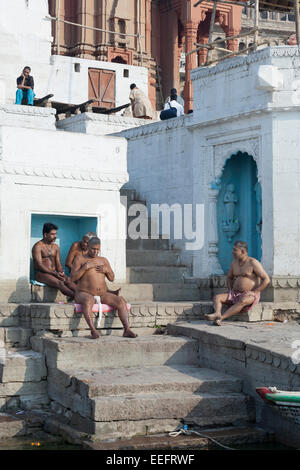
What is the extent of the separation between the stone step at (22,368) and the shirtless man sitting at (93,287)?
77 cm

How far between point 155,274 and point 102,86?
1229 centimetres

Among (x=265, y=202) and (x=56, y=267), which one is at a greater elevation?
(x=265, y=202)

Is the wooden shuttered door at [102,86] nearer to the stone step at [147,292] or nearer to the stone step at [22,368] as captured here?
the stone step at [147,292]

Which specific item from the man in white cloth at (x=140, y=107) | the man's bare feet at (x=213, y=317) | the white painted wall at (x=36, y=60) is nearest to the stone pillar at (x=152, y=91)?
the white painted wall at (x=36, y=60)

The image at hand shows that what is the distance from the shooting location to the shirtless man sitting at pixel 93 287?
8711 mm

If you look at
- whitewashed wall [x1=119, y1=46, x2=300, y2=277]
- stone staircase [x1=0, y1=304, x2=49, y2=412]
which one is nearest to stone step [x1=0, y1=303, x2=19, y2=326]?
stone staircase [x1=0, y1=304, x2=49, y2=412]

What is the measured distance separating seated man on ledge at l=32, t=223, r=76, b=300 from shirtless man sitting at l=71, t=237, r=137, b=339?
2.33 feet

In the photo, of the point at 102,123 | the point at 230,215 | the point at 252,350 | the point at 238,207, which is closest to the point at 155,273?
the point at 230,215

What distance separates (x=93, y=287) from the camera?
29.2 feet

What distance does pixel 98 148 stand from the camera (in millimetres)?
10891

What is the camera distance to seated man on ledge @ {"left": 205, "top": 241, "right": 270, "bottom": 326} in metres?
9.28
